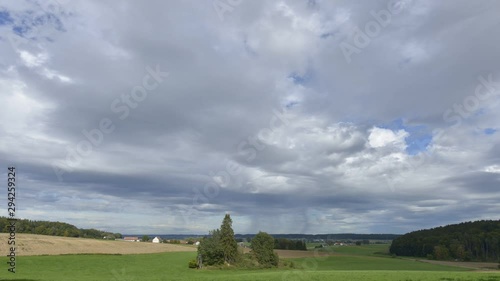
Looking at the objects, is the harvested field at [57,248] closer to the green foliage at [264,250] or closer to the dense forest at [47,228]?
the dense forest at [47,228]

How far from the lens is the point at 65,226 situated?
14425 centimetres

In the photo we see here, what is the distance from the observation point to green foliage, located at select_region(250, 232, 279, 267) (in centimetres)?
8031

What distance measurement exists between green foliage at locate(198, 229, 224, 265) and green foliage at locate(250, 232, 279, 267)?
8.06 metres

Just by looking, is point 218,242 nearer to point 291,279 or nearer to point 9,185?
point 291,279

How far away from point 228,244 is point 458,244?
9558cm

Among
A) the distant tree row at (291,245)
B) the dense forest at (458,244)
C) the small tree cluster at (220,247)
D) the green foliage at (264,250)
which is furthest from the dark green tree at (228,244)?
the dense forest at (458,244)

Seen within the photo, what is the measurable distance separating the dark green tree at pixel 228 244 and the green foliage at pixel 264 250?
4.70 meters

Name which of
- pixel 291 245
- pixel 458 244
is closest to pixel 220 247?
pixel 291 245

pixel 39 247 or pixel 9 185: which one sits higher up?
pixel 9 185

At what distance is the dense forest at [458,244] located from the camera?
5192 inches

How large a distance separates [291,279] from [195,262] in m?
40.0

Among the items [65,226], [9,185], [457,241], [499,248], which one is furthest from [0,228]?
[499,248]

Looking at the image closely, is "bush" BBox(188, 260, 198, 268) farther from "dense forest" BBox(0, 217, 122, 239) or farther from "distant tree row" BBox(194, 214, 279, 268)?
"dense forest" BBox(0, 217, 122, 239)

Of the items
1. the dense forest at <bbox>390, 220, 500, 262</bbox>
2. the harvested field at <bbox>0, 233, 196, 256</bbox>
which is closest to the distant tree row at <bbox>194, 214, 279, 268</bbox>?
the harvested field at <bbox>0, 233, 196, 256</bbox>
